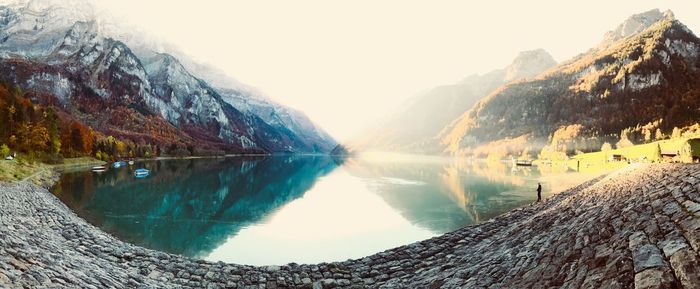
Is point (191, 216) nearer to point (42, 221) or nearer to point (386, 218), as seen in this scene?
point (42, 221)

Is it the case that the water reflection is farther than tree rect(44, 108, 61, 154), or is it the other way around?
tree rect(44, 108, 61, 154)

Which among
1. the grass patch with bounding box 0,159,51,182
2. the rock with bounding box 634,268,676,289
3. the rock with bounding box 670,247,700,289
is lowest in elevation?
the grass patch with bounding box 0,159,51,182

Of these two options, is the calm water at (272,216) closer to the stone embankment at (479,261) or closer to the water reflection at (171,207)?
the water reflection at (171,207)

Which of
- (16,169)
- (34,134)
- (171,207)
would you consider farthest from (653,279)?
(34,134)

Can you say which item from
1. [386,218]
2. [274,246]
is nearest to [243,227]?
[274,246]

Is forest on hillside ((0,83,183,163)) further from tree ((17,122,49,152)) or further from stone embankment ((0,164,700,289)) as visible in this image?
stone embankment ((0,164,700,289))

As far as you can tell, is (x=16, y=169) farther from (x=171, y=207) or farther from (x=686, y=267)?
(x=686, y=267)

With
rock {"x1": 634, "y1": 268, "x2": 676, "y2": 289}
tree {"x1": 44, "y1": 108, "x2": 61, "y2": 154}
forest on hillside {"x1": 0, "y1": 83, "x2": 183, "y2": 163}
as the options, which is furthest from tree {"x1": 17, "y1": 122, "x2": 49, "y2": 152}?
rock {"x1": 634, "y1": 268, "x2": 676, "y2": 289}

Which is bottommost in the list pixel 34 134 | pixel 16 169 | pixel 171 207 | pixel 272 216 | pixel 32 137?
pixel 272 216

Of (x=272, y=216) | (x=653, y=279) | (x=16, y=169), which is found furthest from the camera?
(x=16, y=169)

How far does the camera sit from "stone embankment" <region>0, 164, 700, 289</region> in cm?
1141

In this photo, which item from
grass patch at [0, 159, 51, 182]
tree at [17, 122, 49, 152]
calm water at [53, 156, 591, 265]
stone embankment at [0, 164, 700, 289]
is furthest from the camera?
tree at [17, 122, 49, 152]

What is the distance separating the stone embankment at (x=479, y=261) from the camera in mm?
11406

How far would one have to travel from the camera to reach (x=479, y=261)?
71.3 feet
